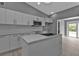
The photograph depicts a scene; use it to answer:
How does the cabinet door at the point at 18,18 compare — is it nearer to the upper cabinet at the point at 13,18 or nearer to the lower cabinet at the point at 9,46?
the upper cabinet at the point at 13,18

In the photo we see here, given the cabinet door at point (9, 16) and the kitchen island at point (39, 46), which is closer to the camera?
the kitchen island at point (39, 46)

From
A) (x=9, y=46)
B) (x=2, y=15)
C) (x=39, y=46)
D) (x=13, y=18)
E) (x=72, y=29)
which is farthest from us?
(x=72, y=29)

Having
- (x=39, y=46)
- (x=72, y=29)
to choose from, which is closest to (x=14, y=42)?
(x=39, y=46)

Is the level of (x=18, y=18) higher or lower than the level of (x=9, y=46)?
higher

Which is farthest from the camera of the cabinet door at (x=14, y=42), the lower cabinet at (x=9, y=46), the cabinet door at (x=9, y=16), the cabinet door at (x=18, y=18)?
the cabinet door at (x=18, y=18)

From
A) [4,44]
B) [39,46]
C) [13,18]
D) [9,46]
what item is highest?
[13,18]

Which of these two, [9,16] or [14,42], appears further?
[14,42]

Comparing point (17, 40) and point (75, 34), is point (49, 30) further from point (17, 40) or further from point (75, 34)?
point (75, 34)

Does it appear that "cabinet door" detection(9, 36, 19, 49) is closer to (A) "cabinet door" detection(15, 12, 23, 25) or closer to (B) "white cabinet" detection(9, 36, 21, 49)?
(B) "white cabinet" detection(9, 36, 21, 49)

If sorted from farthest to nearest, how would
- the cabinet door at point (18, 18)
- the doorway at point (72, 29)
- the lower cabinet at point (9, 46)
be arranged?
the doorway at point (72, 29) < the cabinet door at point (18, 18) < the lower cabinet at point (9, 46)

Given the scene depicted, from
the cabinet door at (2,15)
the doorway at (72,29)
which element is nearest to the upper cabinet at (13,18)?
the cabinet door at (2,15)

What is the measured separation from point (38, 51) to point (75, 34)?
318 inches

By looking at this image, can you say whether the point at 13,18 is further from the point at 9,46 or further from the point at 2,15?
the point at 9,46

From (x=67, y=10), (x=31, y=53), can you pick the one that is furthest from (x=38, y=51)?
(x=67, y=10)
